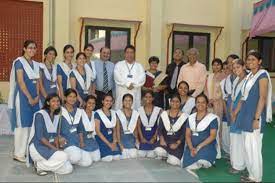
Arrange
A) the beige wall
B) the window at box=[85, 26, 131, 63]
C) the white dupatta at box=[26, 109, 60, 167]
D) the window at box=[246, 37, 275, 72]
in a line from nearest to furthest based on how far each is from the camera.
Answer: the white dupatta at box=[26, 109, 60, 167] < the beige wall < the window at box=[85, 26, 131, 63] < the window at box=[246, 37, 275, 72]

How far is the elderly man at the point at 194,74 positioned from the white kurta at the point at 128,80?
72cm

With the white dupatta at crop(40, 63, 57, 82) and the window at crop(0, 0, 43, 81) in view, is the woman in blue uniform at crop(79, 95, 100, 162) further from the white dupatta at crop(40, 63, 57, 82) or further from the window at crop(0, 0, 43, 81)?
the window at crop(0, 0, 43, 81)

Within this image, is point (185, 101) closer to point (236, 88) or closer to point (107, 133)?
point (236, 88)

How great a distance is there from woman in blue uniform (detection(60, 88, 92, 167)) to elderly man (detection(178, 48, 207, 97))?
83.2 inches

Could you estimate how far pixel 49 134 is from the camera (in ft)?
16.0

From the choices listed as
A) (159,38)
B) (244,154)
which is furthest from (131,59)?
(159,38)

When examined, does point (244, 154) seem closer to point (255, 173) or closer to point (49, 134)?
point (255, 173)

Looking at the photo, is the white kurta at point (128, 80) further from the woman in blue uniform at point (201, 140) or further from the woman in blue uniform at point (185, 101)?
the woman in blue uniform at point (201, 140)

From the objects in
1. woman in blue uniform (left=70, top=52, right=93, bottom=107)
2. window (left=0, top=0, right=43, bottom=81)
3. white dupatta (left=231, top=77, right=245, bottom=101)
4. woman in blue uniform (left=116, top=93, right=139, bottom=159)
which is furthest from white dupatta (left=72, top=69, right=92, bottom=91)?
window (left=0, top=0, right=43, bottom=81)

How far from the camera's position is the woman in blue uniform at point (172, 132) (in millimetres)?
5359

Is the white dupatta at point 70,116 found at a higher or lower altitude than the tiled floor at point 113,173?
higher

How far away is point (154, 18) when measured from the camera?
9.29 m

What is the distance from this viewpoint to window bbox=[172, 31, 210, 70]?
9898mm

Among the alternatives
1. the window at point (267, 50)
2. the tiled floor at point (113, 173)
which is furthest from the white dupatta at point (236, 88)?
the window at point (267, 50)
